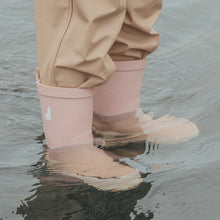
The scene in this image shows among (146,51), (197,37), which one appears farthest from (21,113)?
(197,37)

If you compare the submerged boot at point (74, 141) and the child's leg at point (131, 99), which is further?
the child's leg at point (131, 99)

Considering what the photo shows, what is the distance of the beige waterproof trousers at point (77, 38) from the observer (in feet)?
4.44

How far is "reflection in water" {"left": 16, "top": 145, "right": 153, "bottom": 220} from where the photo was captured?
48.5 inches

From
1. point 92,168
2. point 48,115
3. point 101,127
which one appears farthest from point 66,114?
point 101,127

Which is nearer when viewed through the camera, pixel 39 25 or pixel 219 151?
pixel 39 25

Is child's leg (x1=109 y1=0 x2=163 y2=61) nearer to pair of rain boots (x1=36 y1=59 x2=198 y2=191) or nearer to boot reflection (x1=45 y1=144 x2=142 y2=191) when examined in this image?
pair of rain boots (x1=36 y1=59 x2=198 y2=191)

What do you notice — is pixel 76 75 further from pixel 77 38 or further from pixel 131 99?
pixel 131 99

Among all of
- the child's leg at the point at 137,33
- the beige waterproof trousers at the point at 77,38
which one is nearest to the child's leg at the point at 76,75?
the beige waterproof trousers at the point at 77,38

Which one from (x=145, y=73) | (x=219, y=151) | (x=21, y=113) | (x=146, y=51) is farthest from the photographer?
(x=145, y=73)

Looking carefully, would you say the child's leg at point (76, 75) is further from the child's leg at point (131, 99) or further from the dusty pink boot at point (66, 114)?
the child's leg at point (131, 99)

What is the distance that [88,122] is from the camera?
153cm

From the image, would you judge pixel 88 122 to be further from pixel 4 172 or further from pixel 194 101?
pixel 194 101

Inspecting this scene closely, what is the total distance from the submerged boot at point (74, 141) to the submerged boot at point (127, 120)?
0.50ft

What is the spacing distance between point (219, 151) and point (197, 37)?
1262mm
